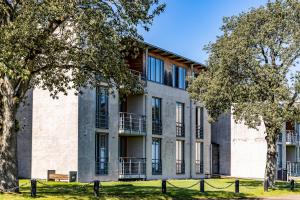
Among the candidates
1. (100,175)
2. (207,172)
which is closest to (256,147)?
(207,172)

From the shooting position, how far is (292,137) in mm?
60281

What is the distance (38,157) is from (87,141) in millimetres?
3561

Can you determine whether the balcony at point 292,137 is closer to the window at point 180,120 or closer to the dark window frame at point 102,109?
the window at point 180,120

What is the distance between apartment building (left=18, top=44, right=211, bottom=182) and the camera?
3434 centimetres

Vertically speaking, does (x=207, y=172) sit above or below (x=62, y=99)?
below

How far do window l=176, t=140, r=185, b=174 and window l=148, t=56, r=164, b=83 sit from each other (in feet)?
19.2

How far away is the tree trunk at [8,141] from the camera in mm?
21875

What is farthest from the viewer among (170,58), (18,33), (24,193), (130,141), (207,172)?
(207,172)

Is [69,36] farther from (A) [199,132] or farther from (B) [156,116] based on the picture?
(A) [199,132]

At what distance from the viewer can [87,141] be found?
3438 centimetres

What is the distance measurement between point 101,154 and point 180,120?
1113 centimetres

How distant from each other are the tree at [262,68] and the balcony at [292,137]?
27406 millimetres

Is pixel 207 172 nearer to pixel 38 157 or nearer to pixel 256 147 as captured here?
pixel 256 147

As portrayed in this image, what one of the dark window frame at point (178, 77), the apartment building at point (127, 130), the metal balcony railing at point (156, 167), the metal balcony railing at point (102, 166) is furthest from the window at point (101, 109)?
the dark window frame at point (178, 77)
